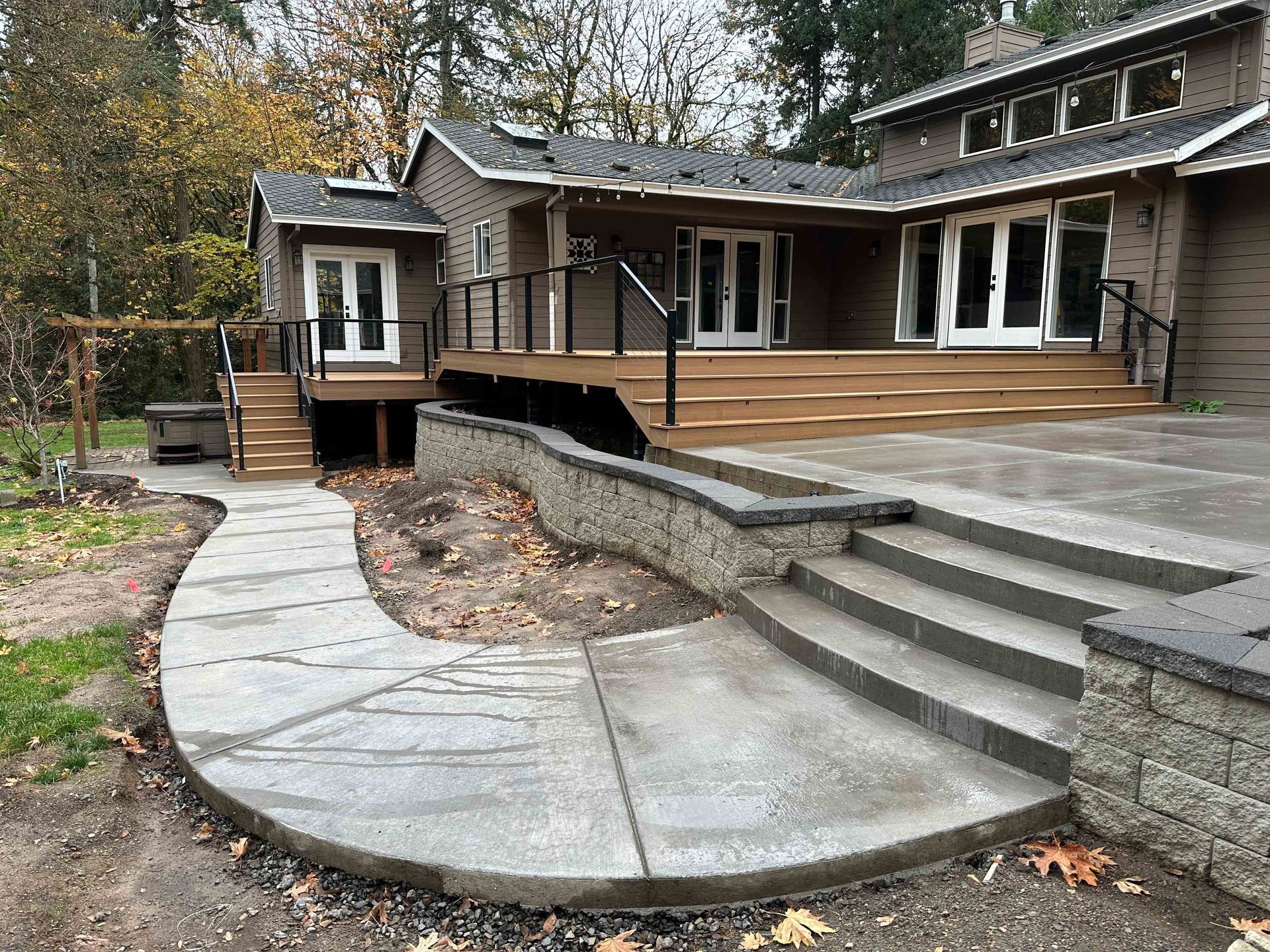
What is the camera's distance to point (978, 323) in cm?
1241

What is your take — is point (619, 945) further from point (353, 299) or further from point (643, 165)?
point (353, 299)

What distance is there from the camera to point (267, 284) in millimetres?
16781

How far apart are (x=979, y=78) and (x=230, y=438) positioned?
1269 cm

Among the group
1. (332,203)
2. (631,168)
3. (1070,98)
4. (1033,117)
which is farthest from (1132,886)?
(332,203)

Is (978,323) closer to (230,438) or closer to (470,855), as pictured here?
(230,438)

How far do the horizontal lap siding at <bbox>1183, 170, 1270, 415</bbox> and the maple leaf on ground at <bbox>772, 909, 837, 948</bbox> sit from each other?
32.8 ft

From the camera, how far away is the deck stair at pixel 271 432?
11562 mm

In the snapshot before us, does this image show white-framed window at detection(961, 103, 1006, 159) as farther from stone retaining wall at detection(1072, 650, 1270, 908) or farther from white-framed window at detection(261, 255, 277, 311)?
stone retaining wall at detection(1072, 650, 1270, 908)

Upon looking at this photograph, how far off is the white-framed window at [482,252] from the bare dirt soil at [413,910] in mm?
11345

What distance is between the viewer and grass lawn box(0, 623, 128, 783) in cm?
335

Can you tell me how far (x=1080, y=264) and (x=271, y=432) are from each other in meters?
11.6

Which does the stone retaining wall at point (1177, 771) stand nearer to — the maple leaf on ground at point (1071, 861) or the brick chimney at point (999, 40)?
→ the maple leaf on ground at point (1071, 861)

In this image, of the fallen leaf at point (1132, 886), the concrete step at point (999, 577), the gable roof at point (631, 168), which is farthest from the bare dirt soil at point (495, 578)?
the gable roof at point (631, 168)

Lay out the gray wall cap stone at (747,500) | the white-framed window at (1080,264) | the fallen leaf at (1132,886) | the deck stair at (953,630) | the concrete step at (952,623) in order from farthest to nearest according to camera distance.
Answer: the white-framed window at (1080,264)
the gray wall cap stone at (747,500)
the concrete step at (952,623)
the deck stair at (953,630)
the fallen leaf at (1132,886)
